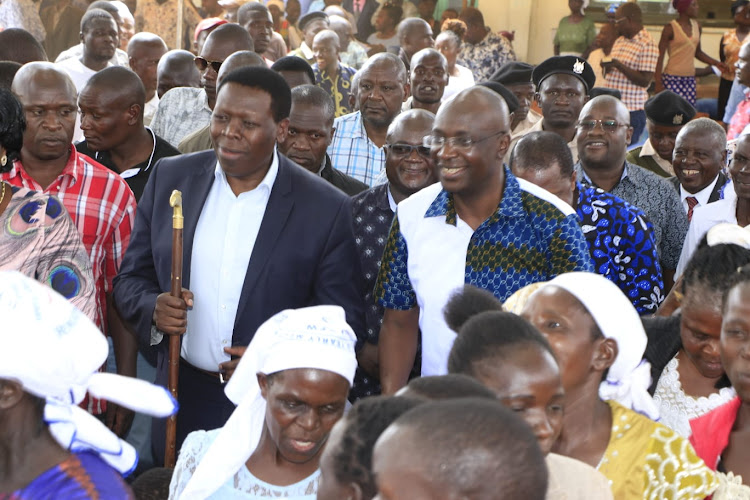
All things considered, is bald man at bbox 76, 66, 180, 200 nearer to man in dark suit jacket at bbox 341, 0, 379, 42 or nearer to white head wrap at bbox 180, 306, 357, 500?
white head wrap at bbox 180, 306, 357, 500

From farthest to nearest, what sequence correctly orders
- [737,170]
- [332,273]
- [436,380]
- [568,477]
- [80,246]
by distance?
[737,170]
[332,273]
[80,246]
[568,477]
[436,380]

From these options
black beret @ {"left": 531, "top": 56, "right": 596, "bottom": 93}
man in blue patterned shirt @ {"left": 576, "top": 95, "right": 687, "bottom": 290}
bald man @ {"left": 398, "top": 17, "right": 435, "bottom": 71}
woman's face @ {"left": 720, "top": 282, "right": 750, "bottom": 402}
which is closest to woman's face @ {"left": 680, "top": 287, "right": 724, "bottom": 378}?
woman's face @ {"left": 720, "top": 282, "right": 750, "bottom": 402}

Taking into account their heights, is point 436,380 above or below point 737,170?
above

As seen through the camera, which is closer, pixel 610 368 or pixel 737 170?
pixel 610 368

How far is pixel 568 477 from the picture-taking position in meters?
2.44

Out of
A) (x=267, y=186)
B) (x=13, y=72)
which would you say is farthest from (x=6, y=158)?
(x=13, y=72)

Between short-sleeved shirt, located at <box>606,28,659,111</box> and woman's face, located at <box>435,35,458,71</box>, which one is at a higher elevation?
woman's face, located at <box>435,35,458,71</box>

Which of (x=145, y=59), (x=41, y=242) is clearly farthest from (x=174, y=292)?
(x=145, y=59)

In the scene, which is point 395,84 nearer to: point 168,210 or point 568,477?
point 168,210

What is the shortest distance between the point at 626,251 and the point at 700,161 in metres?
2.09

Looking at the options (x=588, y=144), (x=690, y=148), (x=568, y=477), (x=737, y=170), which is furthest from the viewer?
(x=690, y=148)

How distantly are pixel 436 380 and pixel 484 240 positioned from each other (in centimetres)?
172

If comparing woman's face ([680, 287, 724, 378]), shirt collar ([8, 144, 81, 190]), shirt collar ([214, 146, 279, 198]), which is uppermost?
shirt collar ([214, 146, 279, 198])

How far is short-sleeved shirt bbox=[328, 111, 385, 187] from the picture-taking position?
626 centimetres
